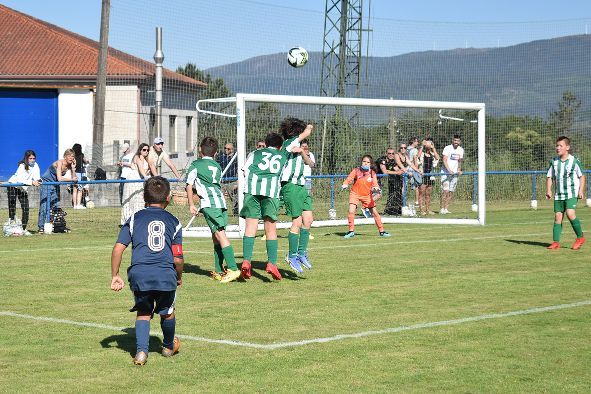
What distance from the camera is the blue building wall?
39.7 metres

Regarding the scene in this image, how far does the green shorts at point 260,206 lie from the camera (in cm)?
1345

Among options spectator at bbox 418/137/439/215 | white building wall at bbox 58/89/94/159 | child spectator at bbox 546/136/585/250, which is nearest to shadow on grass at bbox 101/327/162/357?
child spectator at bbox 546/136/585/250

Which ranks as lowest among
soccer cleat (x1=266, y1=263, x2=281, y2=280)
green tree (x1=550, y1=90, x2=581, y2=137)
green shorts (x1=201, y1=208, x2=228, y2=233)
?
soccer cleat (x1=266, y1=263, x2=281, y2=280)

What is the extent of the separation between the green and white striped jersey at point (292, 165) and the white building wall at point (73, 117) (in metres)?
28.4

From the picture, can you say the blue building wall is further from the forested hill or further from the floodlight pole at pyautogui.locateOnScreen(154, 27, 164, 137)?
the floodlight pole at pyautogui.locateOnScreen(154, 27, 164, 137)

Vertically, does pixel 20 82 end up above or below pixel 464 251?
above

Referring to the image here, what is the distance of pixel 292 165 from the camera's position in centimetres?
1406

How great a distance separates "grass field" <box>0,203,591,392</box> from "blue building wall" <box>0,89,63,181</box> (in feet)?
76.0

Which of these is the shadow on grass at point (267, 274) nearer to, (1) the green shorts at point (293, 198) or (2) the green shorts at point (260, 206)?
(1) the green shorts at point (293, 198)

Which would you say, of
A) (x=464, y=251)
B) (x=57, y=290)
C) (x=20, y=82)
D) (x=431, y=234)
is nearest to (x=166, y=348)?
(x=57, y=290)

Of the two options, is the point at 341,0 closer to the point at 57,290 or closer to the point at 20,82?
the point at 20,82

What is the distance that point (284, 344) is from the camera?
926 centimetres

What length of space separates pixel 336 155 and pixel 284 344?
16.8m

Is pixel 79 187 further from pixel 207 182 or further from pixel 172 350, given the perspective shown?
pixel 172 350
